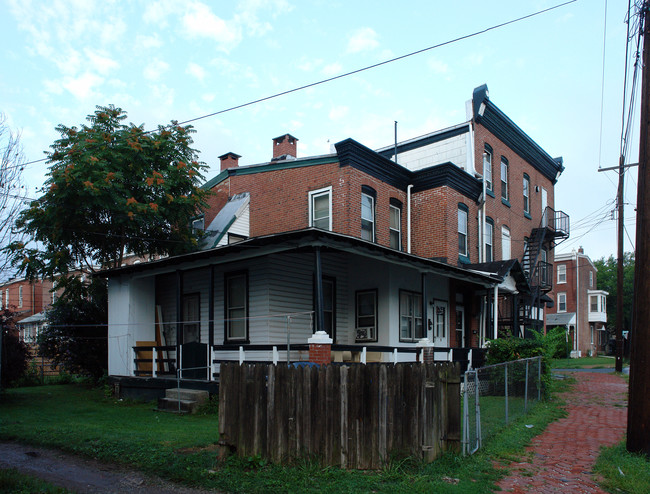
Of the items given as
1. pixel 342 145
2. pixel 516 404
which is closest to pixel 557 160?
pixel 342 145

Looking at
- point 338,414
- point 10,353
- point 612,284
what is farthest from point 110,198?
point 612,284

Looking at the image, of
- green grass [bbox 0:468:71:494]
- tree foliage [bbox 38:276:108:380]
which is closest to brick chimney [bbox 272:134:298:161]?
tree foliage [bbox 38:276:108:380]

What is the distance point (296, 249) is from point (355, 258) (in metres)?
4.74

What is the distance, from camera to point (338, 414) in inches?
306

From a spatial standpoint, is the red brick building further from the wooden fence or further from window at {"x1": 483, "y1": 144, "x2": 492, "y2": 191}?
the wooden fence

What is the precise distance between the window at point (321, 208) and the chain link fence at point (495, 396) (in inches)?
329

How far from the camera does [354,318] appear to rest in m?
18.2

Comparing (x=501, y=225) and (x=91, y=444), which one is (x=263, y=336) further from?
(x=501, y=225)

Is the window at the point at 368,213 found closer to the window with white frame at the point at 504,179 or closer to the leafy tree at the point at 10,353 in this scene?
the window with white frame at the point at 504,179

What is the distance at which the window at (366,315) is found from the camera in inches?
702

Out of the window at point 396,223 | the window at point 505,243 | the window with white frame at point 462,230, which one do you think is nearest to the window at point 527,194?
the window at point 505,243

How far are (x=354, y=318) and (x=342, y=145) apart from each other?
5.79m

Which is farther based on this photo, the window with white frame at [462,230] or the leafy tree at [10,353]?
the window with white frame at [462,230]

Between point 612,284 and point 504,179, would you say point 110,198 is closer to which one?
point 504,179
